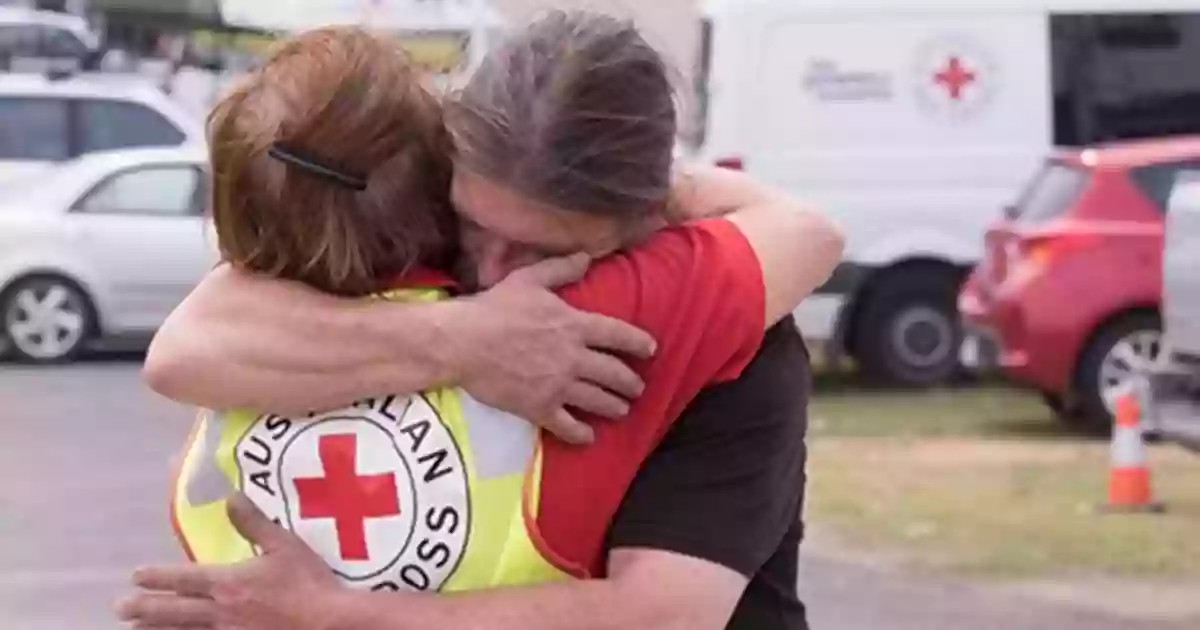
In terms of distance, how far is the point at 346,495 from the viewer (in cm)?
206

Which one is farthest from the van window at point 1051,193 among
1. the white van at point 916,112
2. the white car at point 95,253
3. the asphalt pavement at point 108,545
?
the white car at point 95,253

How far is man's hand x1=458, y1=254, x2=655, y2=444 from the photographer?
2.09 metres

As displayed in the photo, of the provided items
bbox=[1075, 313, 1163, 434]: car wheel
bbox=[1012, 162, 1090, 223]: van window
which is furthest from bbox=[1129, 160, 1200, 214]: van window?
bbox=[1075, 313, 1163, 434]: car wheel

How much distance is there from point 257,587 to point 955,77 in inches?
516

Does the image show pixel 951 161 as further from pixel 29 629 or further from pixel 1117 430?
pixel 29 629

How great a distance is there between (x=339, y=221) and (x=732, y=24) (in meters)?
12.9

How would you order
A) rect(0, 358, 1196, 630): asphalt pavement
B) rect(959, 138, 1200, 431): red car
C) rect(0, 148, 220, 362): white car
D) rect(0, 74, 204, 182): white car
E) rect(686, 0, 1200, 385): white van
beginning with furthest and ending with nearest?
rect(0, 74, 204, 182): white car
rect(0, 148, 220, 362): white car
rect(686, 0, 1200, 385): white van
rect(959, 138, 1200, 431): red car
rect(0, 358, 1196, 630): asphalt pavement

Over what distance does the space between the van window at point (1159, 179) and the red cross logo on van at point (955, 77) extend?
7.95 feet

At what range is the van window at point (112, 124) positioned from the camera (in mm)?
17875

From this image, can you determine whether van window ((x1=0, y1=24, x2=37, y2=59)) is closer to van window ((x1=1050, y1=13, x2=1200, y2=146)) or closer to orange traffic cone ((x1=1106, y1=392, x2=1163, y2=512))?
van window ((x1=1050, y1=13, x2=1200, y2=146))

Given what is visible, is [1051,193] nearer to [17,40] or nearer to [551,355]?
[551,355]

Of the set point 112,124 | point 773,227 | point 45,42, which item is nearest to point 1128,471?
point 773,227

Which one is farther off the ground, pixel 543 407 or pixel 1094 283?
pixel 543 407

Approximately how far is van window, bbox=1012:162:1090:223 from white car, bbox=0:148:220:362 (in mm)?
5738
